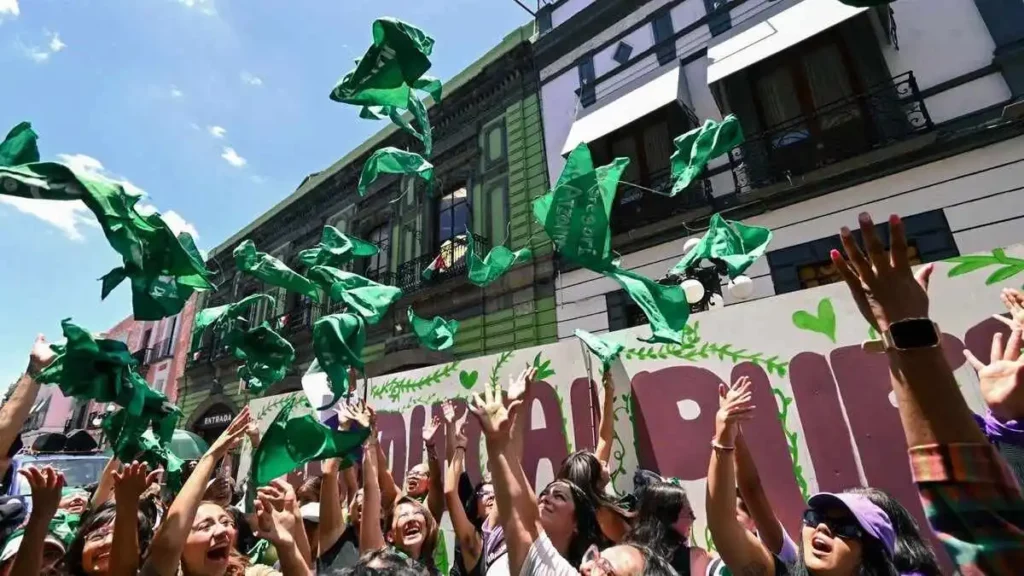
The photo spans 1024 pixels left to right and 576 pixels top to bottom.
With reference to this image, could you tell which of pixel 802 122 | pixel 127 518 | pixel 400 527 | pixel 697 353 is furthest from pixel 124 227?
pixel 802 122

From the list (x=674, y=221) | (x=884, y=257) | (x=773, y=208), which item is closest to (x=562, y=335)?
(x=674, y=221)

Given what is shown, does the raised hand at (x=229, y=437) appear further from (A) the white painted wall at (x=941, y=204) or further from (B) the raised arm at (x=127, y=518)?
(A) the white painted wall at (x=941, y=204)

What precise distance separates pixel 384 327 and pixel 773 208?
806 cm

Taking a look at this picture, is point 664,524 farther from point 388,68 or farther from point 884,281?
point 388,68

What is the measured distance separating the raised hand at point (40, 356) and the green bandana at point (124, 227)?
352 mm

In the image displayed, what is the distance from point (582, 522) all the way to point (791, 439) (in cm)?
144

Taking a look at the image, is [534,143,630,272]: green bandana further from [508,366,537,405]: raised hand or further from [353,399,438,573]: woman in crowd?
[353,399,438,573]: woman in crowd

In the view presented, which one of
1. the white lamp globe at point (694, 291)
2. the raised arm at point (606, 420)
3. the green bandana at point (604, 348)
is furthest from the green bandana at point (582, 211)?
the white lamp globe at point (694, 291)

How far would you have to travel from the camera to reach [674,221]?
7586mm

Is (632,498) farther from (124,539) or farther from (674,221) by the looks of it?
(674,221)

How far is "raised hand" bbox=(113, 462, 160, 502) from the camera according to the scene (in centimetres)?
181

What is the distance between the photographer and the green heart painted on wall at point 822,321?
3023 millimetres

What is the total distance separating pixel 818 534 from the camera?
1.73m

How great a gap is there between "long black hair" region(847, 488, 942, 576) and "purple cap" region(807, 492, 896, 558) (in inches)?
1.3
